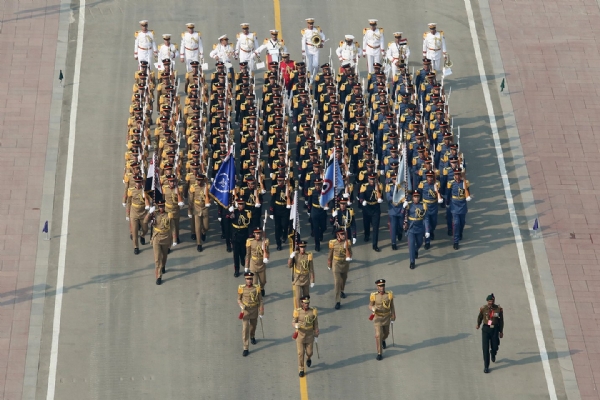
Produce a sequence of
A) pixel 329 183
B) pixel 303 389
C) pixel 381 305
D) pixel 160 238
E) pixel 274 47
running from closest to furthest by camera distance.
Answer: pixel 303 389 < pixel 381 305 < pixel 160 238 < pixel 329 183 < pixel 274 47

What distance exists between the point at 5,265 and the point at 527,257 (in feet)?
46.7

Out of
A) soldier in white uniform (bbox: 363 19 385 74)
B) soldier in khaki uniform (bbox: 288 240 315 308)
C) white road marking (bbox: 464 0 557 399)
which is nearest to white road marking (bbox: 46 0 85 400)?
soldier in khaki uniform (bbox: 288 240 315 308)

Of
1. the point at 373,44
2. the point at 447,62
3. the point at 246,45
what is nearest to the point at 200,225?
the point at 246,45

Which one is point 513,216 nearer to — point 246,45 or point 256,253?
point 256,253

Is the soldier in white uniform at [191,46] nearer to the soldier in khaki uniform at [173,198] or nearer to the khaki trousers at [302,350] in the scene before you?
the soldier in khaki uniform at [173,198]

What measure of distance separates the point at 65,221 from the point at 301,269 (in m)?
7.87

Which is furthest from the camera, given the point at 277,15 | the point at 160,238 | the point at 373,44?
the point at 277,15

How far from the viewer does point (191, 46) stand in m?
56.1

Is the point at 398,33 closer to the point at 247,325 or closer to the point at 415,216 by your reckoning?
the point at 415,216

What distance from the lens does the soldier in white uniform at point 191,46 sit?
56.0 m

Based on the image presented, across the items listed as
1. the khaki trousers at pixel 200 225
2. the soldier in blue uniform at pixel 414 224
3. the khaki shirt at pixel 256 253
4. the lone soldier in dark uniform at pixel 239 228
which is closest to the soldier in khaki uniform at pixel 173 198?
the khaki trousers at pixel 200 225

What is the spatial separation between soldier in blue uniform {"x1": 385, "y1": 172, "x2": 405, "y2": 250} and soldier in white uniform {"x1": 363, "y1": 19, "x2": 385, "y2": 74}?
8289 millimetres

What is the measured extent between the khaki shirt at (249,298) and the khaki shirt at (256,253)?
1.97 m

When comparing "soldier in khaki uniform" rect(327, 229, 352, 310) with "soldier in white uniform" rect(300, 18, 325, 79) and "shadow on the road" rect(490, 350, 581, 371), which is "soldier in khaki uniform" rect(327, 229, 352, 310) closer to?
"shadow on the road" rect(490, 350, 581, 371)
